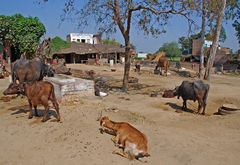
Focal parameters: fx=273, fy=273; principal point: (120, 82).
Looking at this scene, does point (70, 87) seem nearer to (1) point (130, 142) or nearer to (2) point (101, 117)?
(2) point (101, 117)

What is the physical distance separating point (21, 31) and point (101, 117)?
67.9ft

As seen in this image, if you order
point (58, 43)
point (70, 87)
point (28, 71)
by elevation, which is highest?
point (58, 43)

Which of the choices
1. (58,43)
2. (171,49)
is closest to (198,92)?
(58,43)

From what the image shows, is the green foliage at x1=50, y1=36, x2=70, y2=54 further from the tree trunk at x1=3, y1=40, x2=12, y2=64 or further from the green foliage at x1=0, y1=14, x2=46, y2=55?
the tree trunk at x1=3, y1=40, x2=12, y2=64

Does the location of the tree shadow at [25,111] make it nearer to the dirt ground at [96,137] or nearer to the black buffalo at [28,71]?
the dirt ground at [96,137]

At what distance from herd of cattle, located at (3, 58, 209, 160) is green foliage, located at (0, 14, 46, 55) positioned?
601 inches

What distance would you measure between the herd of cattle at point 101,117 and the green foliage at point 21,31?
1527 centimetres

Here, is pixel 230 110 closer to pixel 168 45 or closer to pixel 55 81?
pixel 55 81

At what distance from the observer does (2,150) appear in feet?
19.1

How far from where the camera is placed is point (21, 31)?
2530 centimetres

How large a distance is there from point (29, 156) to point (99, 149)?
1.43 meters

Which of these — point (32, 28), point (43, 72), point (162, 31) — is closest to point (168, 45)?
point (32, 28)

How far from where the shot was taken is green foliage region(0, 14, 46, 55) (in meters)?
24.3

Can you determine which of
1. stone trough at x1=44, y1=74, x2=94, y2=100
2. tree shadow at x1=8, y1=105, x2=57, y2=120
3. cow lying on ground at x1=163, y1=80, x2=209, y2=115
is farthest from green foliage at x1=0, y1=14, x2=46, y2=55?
cow lying on ground at x1=163, y1=80, x2=209, y2=115
